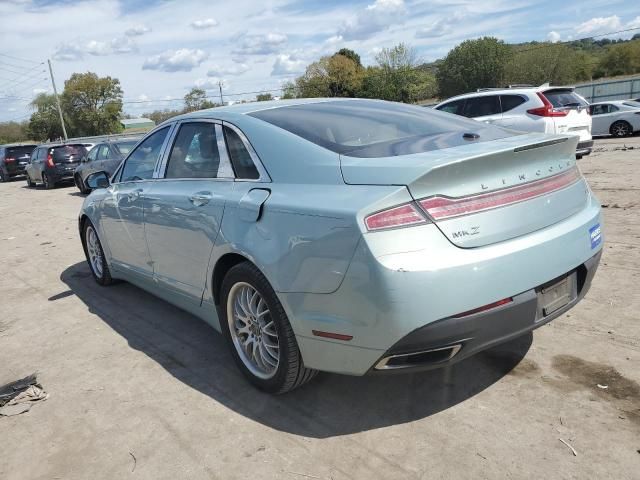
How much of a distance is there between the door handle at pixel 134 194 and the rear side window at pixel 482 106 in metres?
8.38

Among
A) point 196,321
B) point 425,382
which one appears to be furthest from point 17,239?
point 425,382

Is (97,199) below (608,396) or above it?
above

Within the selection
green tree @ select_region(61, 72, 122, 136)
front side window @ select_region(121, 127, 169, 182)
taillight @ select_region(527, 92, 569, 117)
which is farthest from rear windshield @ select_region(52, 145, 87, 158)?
green tree @ select_region(61, 72, 122, 136)

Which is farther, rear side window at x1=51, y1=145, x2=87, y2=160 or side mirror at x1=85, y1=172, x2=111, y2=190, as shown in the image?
rear side window at x1=51, y1=145, x2=87, y2=160

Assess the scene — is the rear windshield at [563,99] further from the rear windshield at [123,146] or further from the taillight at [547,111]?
the rear windshield at [123,146]

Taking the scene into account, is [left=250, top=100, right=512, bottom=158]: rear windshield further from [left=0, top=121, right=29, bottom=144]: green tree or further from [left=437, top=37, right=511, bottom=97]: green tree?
[left=0, top=121, right=29, bottom=144]: green tree

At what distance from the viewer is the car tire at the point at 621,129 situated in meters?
17.5

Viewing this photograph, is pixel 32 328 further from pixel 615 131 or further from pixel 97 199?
pixel 615 131

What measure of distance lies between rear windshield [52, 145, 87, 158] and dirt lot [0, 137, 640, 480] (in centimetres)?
1647

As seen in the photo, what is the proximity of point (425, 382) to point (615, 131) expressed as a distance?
17.9 metres

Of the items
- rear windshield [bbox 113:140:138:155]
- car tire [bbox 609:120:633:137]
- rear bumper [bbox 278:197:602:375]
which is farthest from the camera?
car tire [bbox 609:120:633:137]

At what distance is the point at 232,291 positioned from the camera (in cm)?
314

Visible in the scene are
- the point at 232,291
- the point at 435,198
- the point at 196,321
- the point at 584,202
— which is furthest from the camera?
the point at 196,321

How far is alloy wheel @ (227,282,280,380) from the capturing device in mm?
3018
